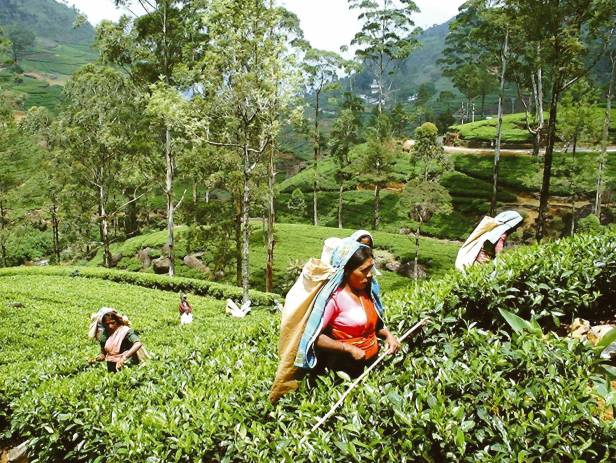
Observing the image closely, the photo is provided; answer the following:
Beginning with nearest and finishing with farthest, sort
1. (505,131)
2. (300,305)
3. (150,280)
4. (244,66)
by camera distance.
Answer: (300,305) < (244,66) < (150,280) < (505,131)

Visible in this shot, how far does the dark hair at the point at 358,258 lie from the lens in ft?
12.4

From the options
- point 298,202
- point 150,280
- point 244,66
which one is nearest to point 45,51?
point 298,202

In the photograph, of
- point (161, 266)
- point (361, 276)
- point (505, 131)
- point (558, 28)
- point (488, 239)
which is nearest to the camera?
point (361, 276)

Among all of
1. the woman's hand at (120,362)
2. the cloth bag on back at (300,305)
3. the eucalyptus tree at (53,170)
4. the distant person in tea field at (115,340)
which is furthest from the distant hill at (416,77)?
the cloth bag on back at (300,305)

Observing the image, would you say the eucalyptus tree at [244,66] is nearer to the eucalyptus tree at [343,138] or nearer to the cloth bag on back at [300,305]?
the cloth bag on back at [300,305]

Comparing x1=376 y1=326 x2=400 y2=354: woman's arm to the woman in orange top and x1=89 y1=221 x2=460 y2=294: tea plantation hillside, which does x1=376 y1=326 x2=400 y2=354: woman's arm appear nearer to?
the woman in orange top

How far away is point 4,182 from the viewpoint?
32281mm

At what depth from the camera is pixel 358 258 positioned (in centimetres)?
380

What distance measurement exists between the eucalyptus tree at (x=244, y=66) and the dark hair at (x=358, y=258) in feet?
43.3

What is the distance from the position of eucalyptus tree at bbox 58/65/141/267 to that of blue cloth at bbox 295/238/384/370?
2636 cm

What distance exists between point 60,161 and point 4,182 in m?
5.77

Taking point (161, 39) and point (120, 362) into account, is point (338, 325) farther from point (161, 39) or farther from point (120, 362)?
point (161, 39)

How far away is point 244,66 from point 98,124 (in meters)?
15.3

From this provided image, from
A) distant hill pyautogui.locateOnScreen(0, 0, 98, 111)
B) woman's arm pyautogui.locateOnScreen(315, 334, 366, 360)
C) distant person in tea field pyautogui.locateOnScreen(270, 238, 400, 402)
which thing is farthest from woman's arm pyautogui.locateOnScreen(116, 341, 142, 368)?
distant hill pyautogui.locateOnScreen(0, 0, 98, 111)
